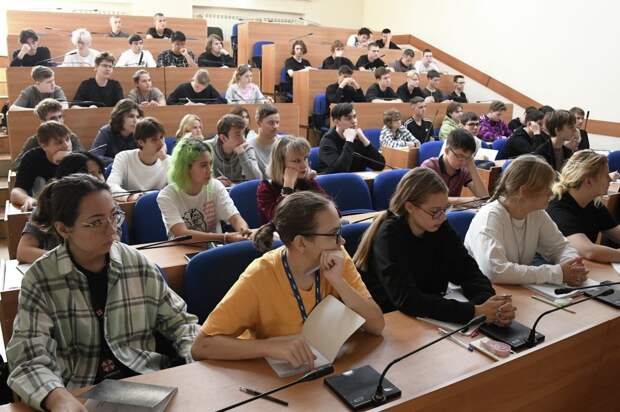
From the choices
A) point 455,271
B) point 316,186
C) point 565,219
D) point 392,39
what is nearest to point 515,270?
point 455,271

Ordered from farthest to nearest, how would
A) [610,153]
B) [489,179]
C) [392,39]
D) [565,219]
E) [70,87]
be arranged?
Answer: [392,39] → [70,87] → [610,153] → [489,179] → [565,219]

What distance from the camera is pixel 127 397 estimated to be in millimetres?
1167

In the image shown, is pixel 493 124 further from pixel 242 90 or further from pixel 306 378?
pixel 306 378

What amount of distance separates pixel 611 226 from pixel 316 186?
5.05 feet

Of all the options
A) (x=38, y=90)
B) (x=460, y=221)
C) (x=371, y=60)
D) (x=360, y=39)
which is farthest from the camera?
(x=360, y=39)

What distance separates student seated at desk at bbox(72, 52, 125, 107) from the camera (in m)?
5.39

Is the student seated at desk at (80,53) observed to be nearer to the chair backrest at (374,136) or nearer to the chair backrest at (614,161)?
the chair backrest at (374,136)

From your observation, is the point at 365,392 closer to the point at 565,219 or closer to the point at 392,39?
the point at 565,219

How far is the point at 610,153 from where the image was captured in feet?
17.3

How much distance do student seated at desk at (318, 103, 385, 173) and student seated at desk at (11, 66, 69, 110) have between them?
2.56m

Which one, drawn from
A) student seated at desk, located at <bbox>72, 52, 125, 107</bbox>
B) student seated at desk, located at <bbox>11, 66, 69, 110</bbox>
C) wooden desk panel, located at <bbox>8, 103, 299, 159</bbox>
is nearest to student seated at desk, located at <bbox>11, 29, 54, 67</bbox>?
student seated at desk, located at <bbox>72, 52, 125, 107</bbox>

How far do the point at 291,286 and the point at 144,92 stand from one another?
4590mm

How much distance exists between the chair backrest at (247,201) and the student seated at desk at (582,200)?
1.62 metres

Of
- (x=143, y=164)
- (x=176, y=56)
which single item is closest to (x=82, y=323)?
(x=143, y=164)
